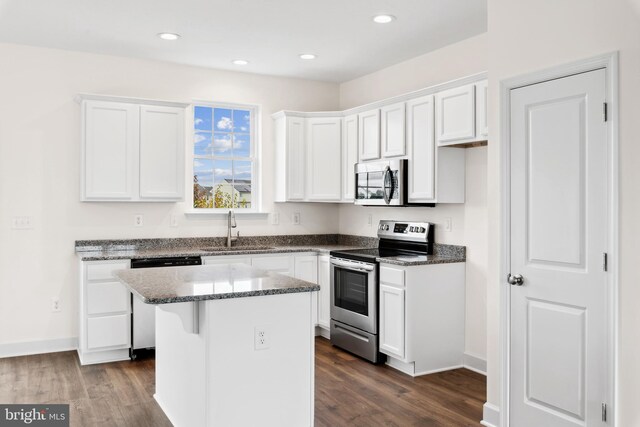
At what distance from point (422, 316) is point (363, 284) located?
61 centimetres

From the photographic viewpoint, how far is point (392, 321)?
4281mm

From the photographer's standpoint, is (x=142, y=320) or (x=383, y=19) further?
(x=142, y=320)

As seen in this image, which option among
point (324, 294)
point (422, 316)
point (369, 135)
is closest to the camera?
point (422, 316)

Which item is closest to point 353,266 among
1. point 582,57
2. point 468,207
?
point 468,207

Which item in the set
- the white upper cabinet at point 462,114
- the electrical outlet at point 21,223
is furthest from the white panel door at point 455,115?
the electrical outlet at point 21,223

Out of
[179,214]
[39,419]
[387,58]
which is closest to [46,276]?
[179,214]

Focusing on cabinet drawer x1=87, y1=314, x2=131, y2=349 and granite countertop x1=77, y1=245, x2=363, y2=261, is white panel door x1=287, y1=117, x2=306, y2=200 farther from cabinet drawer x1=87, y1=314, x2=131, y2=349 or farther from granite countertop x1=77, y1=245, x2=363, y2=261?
cabinet drawer x1=87, y1=314, x2=131, y2=349

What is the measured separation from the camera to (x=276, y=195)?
5.82m

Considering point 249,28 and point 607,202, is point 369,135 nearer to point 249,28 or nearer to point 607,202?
point 249,28

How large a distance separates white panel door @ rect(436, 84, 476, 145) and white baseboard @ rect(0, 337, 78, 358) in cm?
369

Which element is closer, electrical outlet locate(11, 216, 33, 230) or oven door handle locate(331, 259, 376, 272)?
oven door handle locate(331, 259, 376, 272)

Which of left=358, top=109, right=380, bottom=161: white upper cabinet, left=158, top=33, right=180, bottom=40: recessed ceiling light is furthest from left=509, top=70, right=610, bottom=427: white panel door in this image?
left=158, top=33, right=180, bottom=40: recessed ceiling light

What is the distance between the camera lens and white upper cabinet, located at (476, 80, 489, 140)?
151 inches

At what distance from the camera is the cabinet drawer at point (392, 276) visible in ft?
13.7
